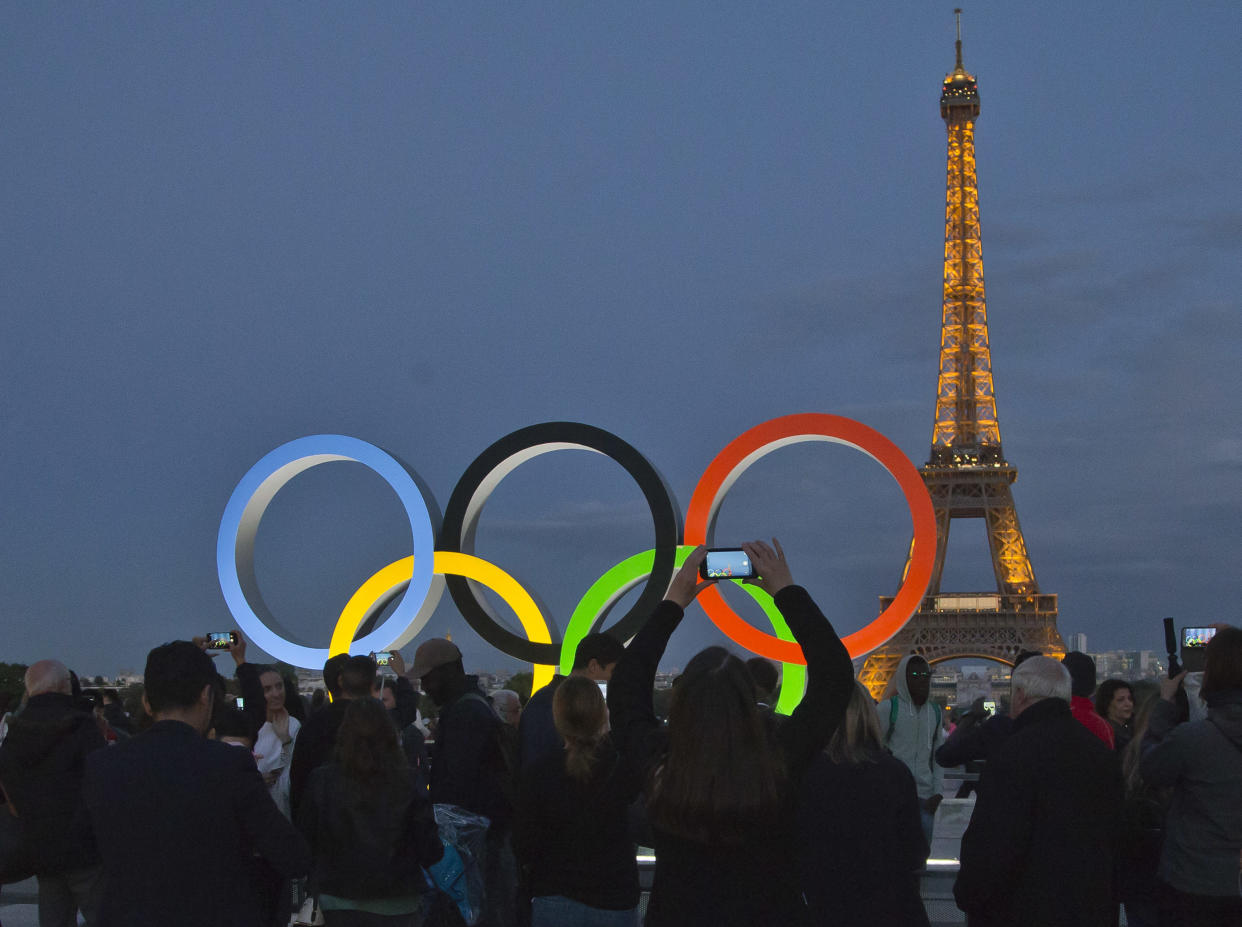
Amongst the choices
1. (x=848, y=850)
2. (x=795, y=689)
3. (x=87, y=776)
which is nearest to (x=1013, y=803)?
(x=848, y=850)

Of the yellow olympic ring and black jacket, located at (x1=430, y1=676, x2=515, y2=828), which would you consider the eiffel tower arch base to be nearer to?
→ the yellow olympic ring

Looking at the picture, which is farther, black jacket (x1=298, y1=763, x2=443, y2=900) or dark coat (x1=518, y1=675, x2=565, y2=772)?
dark coat (x1=518, y1=675, x2=565, y2=772)

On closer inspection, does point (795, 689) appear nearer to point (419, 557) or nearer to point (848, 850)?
point (419, 557)

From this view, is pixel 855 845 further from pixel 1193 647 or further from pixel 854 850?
pixel 1193 647

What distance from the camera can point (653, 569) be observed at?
13.0m

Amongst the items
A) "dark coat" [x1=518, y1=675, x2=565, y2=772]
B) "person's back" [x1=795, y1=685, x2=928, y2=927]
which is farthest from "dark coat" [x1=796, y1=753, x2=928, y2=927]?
"dark coat" [x1=518, y1=675, x2=565, y2=772]

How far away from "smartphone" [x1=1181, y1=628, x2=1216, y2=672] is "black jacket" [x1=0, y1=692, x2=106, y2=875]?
18.5 ft

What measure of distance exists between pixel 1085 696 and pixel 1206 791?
80.5 inches

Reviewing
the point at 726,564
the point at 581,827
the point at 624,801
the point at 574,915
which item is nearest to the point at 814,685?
the point at 624,801

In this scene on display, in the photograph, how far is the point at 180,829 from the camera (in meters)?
4.35

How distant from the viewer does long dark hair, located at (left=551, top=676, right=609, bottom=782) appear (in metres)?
5.09

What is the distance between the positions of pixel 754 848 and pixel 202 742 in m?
1.98

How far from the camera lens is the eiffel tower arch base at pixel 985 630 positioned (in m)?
48.8

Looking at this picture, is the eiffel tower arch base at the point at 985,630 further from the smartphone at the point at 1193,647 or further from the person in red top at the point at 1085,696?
the smartphone at the point at 1193,647
